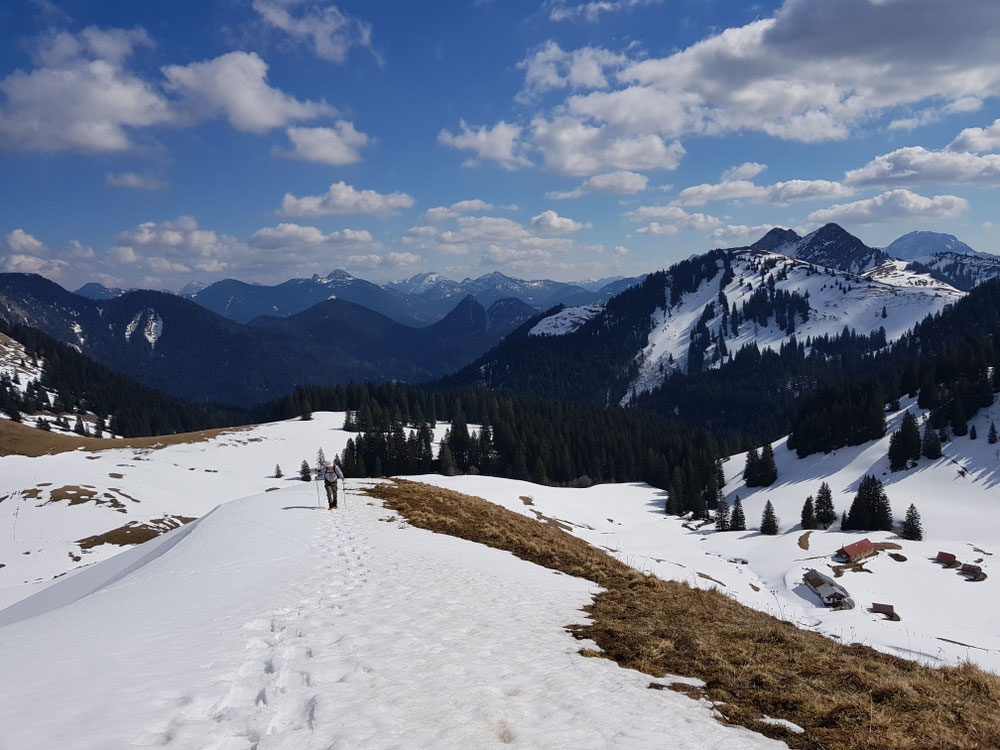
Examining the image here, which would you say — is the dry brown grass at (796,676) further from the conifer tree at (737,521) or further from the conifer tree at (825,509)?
the conifer tree at (825,509)

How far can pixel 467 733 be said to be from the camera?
645cm

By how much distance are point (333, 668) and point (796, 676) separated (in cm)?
782

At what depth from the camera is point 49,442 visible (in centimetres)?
9900

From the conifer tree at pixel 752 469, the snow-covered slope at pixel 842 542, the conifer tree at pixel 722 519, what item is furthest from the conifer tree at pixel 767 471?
the conifer tree at pixel 722 519

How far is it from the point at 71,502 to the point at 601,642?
8405 cm

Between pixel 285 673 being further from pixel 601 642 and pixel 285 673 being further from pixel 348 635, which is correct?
pixel 601 642

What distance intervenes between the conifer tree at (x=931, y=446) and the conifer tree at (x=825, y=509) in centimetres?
2502

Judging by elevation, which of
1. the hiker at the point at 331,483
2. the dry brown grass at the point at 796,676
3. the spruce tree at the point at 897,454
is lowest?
the spruce tree at the point at 897,454

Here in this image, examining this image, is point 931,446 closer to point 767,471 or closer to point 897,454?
point 897,454

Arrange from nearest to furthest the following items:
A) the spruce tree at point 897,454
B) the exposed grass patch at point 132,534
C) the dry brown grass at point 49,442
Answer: the exposed grass patch at point 132,534, the spruce tree at point 897,454, the dry brown grass at point 49,442

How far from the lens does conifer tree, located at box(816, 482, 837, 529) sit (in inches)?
3157

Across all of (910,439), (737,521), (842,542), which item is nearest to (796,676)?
(842,542)

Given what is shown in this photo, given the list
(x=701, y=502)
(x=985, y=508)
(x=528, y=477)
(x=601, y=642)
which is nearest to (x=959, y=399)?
(x=985, y=508)

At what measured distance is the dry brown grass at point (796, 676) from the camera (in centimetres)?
641
